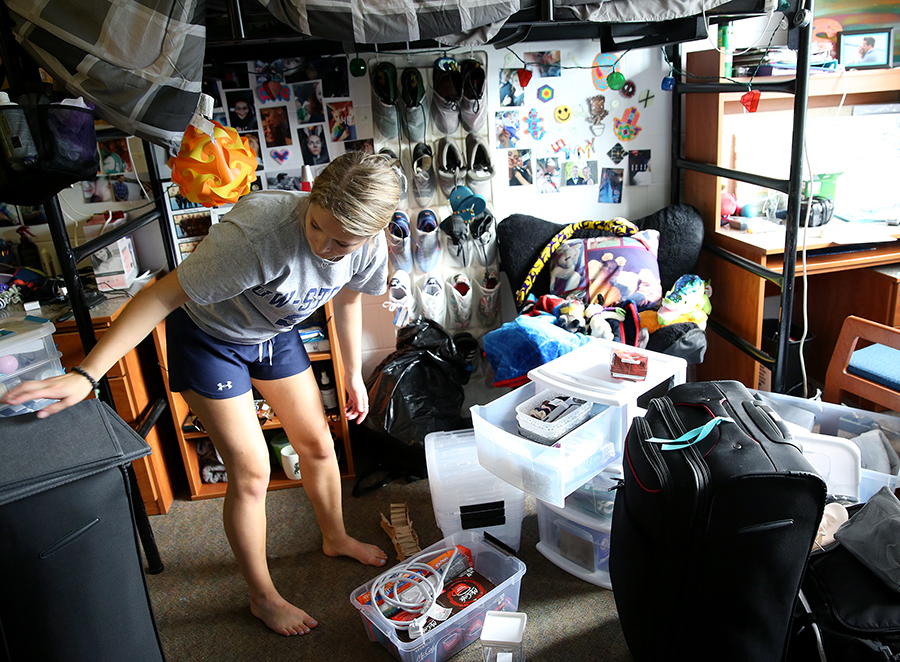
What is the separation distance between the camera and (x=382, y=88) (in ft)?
7.73

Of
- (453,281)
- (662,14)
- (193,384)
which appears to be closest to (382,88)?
(453,281)

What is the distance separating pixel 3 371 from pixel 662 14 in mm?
1956

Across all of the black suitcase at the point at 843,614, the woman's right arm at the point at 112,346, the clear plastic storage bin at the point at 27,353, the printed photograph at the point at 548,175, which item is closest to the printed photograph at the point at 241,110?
the clear plastic storage bin at the point at 27,353

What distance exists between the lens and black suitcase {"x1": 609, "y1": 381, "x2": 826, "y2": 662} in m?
1.18

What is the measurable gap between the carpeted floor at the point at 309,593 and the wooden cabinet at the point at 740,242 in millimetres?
1061

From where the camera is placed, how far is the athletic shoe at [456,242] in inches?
98.1

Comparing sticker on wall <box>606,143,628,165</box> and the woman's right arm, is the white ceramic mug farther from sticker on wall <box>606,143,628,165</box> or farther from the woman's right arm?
sticker on wall <box>606,143,628,165</box>

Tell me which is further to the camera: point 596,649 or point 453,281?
point 453,281

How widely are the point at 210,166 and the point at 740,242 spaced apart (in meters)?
1.85

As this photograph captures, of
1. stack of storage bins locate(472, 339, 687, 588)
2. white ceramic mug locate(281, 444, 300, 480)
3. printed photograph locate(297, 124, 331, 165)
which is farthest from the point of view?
printed photograph locate(297, 124, 331, 165)

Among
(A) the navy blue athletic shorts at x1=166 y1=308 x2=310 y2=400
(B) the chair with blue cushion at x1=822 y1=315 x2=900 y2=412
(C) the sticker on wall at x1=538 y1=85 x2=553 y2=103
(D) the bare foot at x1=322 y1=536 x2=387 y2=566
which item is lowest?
(D) the bare foot at x1=322 y1=536 x2=387 y2=566

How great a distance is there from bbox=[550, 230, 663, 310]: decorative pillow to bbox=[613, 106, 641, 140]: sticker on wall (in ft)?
1.44

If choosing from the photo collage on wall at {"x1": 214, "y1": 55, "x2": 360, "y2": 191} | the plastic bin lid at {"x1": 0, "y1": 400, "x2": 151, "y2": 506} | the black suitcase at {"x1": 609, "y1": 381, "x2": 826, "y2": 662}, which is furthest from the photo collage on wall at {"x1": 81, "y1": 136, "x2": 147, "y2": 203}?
the black suitcase at {"x1": 609, "y1": 381, "x2": 826, "y2": 662}

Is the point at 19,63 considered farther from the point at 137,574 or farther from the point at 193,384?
the point at 137,574
